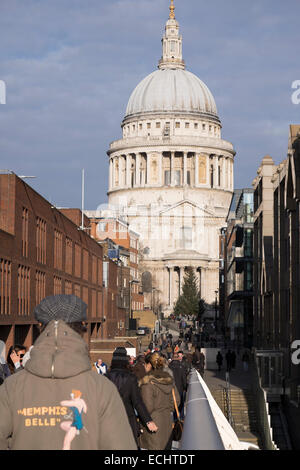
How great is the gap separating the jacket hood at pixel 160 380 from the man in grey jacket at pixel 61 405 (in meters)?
7.09

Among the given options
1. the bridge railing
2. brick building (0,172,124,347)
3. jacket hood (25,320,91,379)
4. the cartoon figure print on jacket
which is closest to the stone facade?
brick building (0,172,124,347)

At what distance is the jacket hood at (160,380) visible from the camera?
12.9m

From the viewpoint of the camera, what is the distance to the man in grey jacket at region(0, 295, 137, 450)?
567 cm

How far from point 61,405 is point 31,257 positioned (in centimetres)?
4125

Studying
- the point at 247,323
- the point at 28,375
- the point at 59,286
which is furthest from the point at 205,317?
the point at 28,375

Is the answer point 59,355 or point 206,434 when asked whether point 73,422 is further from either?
point 206,434

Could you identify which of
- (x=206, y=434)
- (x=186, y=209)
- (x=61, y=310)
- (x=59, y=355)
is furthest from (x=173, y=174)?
(x=59, y=355)

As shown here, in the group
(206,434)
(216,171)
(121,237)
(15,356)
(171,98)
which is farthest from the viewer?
(171,98)

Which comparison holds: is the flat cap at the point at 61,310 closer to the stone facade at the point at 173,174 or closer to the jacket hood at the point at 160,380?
the jacket hood at the point at 160,380

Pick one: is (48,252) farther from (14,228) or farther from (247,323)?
(247,323)

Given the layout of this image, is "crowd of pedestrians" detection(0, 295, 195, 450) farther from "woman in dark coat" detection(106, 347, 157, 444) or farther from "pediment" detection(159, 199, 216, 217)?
"pediment" detection(159, 199, 216, 217)

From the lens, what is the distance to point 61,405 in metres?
5.73

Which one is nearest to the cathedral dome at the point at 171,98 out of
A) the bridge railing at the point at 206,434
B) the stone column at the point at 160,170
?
the stone column at the point at 160,170

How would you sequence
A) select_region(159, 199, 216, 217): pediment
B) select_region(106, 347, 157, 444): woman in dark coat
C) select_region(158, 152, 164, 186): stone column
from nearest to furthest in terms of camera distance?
1. select_region(106, 347, 157, 444): woman in dark coat
2. select_region(159, 199, 216, 217): pediment
3. select_region(158, 152, 164, 186): stone column
